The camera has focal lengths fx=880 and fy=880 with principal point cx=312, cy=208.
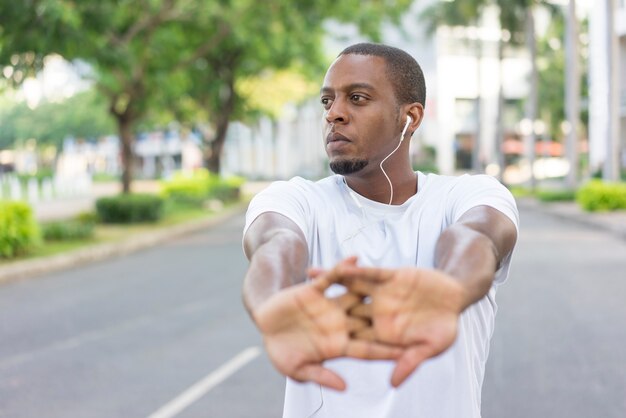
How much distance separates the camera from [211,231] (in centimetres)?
2178

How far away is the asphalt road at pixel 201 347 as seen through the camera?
19.1 feet

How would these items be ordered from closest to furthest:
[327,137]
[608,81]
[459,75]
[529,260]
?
[327,137]
[529,260]
[608,81]
[459,75]

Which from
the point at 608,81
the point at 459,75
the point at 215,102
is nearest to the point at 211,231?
the point at 608,81

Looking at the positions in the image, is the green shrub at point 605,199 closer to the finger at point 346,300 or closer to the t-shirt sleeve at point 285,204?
the t-shirt sleeve at point 285,204

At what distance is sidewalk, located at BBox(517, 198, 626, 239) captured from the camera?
1893cm

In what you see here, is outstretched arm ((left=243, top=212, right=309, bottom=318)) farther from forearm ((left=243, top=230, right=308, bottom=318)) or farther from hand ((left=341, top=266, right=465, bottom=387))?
hand ((left=341, top=266, right=465, bottom=387))

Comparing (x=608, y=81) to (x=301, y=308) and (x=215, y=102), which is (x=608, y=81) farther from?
(x=301, y=308)

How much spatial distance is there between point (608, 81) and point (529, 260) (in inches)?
491

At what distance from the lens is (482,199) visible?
7.36 ft

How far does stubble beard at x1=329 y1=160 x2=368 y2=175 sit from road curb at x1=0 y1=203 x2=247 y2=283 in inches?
439

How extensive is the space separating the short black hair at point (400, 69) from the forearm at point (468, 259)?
434mm

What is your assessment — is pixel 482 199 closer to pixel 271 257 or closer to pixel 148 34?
pixel 271 257

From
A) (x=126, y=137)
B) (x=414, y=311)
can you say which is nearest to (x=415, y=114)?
(x=414, y=311)

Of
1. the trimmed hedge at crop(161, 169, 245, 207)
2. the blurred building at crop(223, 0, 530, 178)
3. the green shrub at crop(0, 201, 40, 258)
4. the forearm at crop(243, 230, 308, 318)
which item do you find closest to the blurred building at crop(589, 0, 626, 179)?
the blurred building at crop(223, 0, 530, 178)
